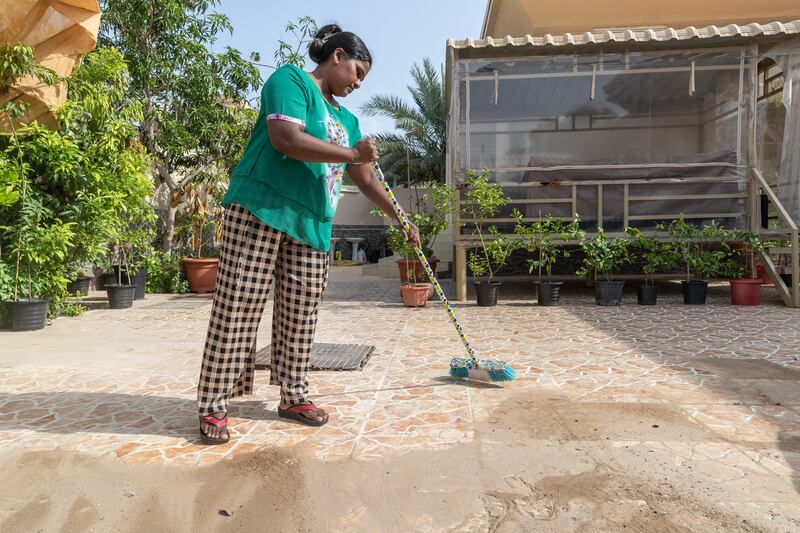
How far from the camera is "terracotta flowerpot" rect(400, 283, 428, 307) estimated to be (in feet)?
23.2

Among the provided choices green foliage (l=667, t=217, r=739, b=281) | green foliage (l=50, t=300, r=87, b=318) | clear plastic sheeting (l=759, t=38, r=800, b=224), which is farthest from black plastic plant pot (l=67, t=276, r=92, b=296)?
clear plastic sheeting (l=759, t=38, r=800, b=224)

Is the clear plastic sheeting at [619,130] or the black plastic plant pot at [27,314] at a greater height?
the clear plastic sheeting at [619,130]

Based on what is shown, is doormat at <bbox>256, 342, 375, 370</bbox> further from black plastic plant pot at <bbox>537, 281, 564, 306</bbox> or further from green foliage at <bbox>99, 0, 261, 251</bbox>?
green foliage at <bbox>99, 0, 261, 251</bbox>

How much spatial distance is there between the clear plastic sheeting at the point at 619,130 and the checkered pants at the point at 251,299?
5456 millimetres

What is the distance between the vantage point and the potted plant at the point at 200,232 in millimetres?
9172

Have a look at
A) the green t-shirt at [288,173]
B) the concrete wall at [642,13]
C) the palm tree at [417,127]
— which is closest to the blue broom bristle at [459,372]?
the green t-shirt at [288,173]

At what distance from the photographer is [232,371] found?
8.09 ft

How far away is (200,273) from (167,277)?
21.8 inches

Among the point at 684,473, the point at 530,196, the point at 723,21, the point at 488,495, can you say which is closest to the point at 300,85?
the point at 488,495

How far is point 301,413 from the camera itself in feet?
8.75

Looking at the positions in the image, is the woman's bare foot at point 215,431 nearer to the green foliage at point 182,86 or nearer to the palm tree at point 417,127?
the green foliage at point 182,86

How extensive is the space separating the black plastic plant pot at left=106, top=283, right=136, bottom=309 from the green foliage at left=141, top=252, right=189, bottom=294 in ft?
5.93

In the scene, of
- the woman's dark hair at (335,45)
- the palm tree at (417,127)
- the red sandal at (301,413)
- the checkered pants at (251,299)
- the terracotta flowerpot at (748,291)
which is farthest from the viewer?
the palm tree at (417,127)

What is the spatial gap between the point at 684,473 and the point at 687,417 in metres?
0.70
